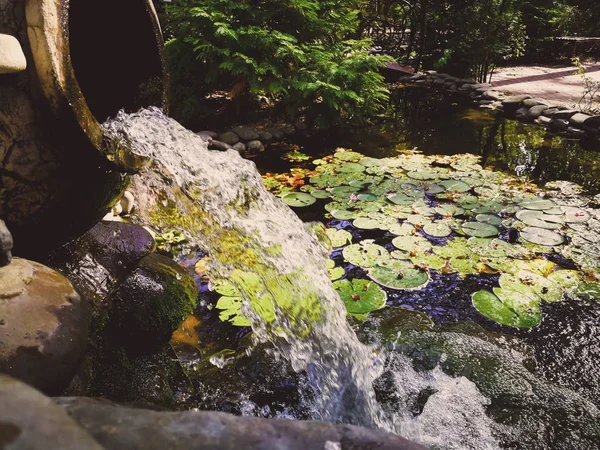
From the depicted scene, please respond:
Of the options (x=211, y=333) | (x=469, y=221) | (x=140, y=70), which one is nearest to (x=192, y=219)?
(x=211, y=333)

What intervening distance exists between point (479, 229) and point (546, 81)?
7.75m

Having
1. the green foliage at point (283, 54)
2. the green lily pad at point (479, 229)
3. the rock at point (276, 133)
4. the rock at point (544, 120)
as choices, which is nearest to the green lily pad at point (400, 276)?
the green lily pad at point (479, 229)

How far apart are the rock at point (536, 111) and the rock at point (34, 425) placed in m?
7.88

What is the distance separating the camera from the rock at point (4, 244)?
1.29 metres

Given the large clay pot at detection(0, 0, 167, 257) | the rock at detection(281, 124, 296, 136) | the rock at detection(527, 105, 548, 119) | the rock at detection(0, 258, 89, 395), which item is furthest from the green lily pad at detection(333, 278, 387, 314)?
the rock at detection(527, 105, 548, 119)

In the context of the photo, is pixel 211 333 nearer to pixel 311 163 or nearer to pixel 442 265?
pixel 442 265

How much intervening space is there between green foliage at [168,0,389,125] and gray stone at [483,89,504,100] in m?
3.09

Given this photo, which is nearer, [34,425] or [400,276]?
[34,425]

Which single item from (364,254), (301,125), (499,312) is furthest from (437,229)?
(301,125)

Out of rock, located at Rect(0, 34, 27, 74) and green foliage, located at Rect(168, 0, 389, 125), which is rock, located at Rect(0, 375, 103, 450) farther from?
green foliage, located at Rect(168, 0, 389, 125)

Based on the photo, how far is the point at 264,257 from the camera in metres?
2.65

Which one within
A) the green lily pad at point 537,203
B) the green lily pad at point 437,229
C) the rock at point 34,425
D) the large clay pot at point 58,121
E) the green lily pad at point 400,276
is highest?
the large clay pot at point 58,121

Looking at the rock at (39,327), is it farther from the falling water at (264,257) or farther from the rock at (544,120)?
the rock at (544,120)

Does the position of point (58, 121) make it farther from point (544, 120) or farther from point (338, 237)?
point (544, 120)
